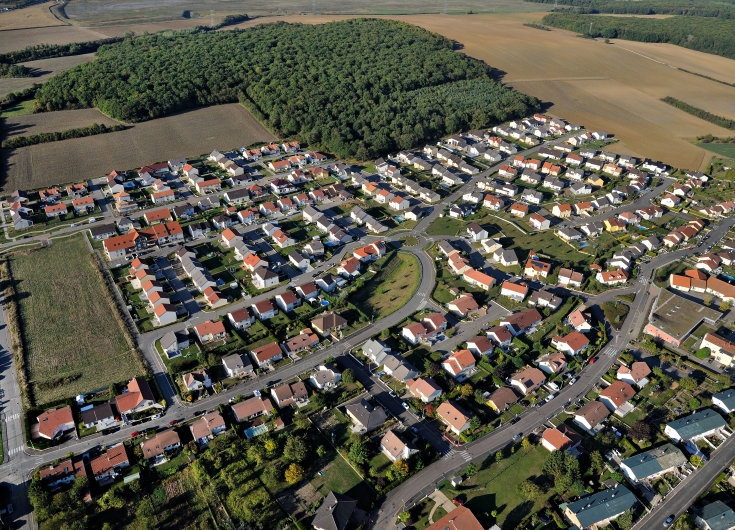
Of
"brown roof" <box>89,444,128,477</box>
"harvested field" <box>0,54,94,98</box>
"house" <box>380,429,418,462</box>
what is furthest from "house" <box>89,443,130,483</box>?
"harvested field" <box>0,54,94,98</box>

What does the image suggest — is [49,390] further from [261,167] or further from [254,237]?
[261,167]

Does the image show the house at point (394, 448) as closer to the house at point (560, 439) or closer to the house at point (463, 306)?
the house at point (560, 439)

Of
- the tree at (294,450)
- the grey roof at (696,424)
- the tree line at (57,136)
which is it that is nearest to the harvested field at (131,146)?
the tree line at (57,136)

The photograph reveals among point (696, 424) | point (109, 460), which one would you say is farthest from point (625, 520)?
point (109, 460)

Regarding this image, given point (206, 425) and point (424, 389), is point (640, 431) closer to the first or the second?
point (424, 389)

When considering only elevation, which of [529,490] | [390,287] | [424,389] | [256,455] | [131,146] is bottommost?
[256,455]

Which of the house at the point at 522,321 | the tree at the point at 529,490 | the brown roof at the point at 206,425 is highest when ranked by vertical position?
the house at the point at 522,321

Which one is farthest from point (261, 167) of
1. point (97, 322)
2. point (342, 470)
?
point (342, 470)
